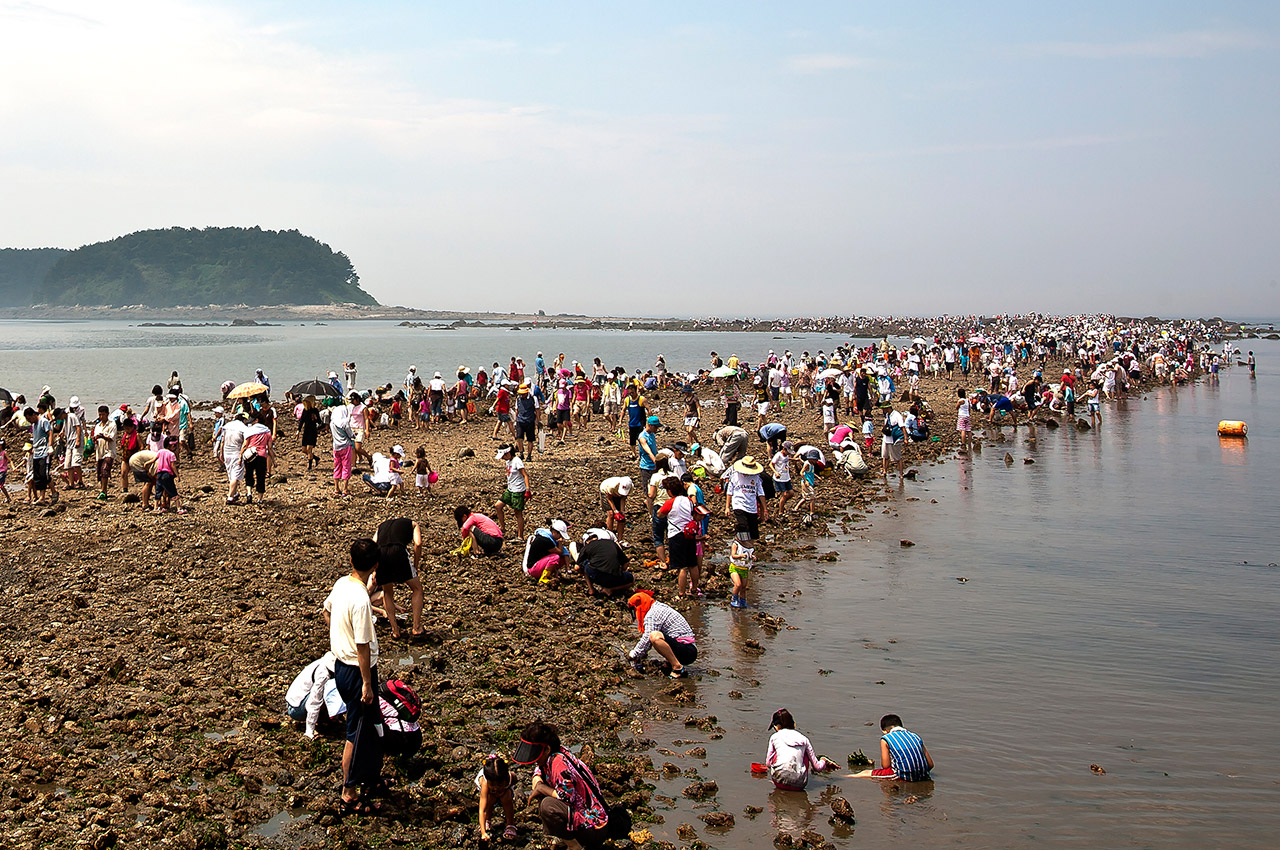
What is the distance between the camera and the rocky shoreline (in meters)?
6.19

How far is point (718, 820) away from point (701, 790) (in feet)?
1.26

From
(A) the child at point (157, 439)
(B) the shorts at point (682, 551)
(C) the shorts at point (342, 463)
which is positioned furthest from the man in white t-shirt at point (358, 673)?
(A) the child at point (157, 439)

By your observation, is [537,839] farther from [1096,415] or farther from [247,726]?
[1096,415]

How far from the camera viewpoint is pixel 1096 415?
2977 centimetres

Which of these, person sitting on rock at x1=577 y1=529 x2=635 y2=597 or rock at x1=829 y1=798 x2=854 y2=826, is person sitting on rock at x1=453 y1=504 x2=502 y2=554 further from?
rock at x1=829 y1=798 x2=854 y2=826

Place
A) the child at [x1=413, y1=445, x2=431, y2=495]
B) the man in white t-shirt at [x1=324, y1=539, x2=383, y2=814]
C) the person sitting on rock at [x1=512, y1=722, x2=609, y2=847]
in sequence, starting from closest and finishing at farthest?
1. the person sitting on rock at [x1=512, y1=722, x2=609, y2=847]
2. the man in white t-shirt at [x1=324, y1=539, x2=383, y2=814]
3. the child at [x1=413, y1=445, x2=431, y2=495]

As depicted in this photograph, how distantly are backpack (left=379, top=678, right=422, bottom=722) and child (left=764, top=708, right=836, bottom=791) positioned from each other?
265 centimetres

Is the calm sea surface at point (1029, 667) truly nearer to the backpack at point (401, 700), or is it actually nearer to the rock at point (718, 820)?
the rock at point (718, 820)

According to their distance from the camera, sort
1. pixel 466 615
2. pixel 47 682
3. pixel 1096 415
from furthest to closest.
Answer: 1. pixel 1096 415
2. pixel 466 615
3. pixel 47 682

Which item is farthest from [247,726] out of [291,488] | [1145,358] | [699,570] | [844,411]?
[1145,358]

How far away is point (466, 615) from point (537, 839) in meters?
4.42

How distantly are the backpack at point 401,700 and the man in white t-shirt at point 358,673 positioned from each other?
364mm

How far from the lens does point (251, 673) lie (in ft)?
27.7

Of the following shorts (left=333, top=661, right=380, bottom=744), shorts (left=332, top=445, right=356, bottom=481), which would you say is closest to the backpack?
shorts (left=333, top=661, right=380, bottom=744)
